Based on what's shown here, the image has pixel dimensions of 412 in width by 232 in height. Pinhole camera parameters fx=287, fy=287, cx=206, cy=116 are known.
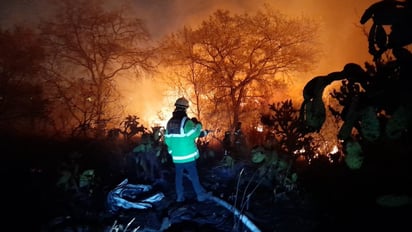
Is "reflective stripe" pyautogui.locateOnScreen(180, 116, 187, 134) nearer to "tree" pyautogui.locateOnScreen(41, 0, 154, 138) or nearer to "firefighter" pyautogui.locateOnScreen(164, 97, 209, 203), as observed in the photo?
"firefighter" pyautogui.locateOnScreen(164, 97, 209, 203)

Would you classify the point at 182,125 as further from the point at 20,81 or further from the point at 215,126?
the point at 215,126

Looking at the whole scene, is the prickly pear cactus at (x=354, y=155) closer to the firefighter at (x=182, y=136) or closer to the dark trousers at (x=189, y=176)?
the firefighter at (x=182, y=136)

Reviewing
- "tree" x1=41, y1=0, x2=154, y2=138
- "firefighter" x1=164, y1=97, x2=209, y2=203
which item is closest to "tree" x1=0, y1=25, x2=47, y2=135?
"tree" x1=41, y1=0, x2=154, y2=138

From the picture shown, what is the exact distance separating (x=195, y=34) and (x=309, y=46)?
20.7 feet

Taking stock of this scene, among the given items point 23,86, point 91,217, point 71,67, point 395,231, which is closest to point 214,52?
point 71,67

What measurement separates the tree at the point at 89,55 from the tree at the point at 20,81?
94 centimetres

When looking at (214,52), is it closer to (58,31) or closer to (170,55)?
(170,55)

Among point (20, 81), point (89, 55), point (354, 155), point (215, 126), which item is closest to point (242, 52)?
point (215, 126)

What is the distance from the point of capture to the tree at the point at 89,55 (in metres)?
13.6

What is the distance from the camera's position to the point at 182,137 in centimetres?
571

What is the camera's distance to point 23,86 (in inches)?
459

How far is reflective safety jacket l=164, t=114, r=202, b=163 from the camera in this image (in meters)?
5.69

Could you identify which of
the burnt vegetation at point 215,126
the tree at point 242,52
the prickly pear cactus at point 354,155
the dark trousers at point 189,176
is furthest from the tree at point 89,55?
the prickly pear cactus at point 354,155

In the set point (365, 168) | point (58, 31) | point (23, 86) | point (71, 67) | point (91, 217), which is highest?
point (58, 31)
